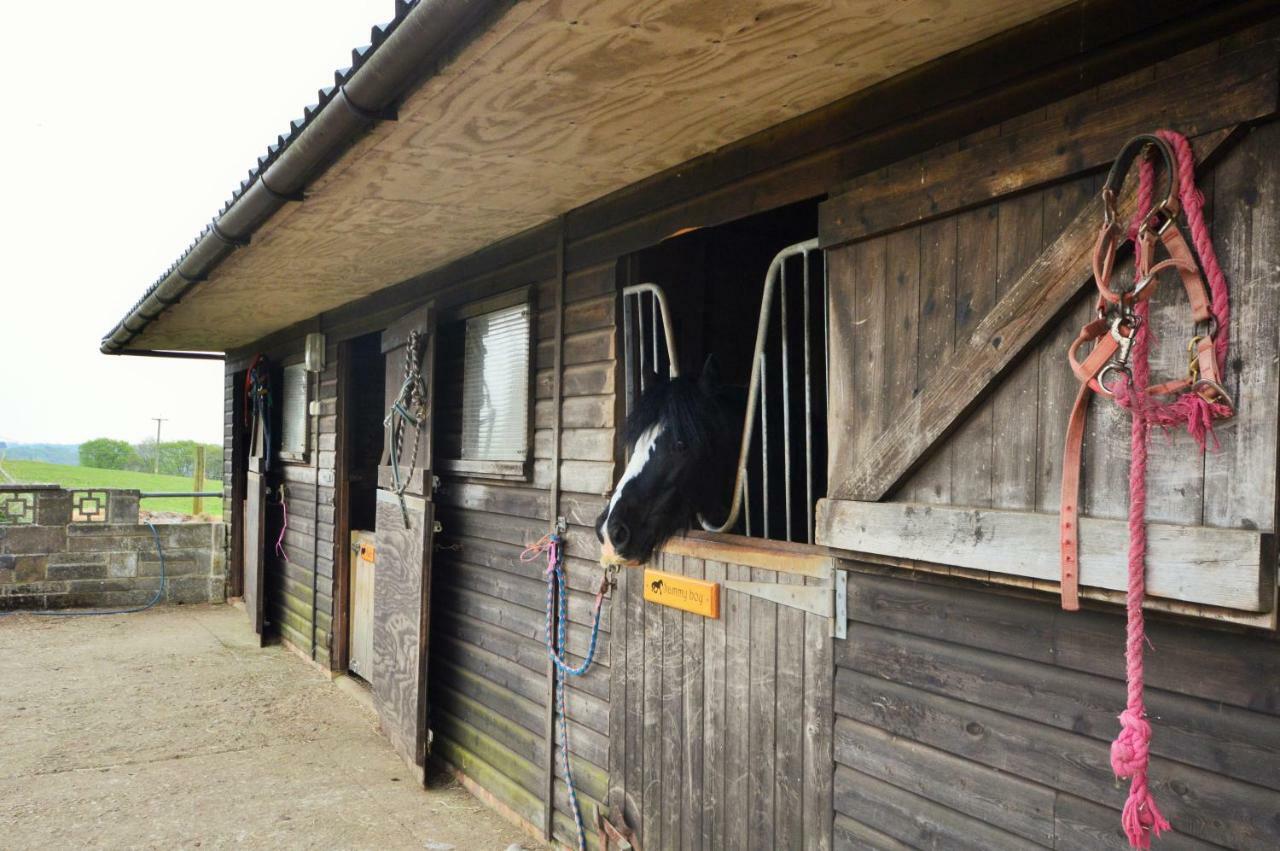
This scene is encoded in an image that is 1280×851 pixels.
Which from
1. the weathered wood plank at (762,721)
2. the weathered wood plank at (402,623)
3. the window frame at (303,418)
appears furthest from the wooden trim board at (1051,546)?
the window frame at (303,418)

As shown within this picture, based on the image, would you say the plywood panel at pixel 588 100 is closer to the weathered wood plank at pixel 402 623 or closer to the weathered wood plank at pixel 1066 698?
the weathered wood plank at pixel 1066 698

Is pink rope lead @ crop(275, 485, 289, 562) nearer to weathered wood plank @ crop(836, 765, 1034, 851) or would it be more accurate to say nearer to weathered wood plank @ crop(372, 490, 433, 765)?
weathered wood plank @ crop(372, 490, 433, 765)

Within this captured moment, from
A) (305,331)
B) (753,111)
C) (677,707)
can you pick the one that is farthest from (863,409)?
(305,331)

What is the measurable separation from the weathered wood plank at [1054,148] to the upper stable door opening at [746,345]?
0.48m

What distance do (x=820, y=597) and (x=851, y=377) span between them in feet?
1.94

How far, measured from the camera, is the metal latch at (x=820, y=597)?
223 cm

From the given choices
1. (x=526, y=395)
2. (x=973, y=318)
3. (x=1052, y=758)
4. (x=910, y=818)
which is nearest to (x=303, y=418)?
(x=526, y=395)

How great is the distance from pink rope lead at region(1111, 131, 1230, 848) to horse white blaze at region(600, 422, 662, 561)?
1.48 meters

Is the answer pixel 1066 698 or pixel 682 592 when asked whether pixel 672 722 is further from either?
pixel 1066 698

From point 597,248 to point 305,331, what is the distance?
453cm

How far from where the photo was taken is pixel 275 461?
785 centimetres

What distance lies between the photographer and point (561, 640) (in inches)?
137

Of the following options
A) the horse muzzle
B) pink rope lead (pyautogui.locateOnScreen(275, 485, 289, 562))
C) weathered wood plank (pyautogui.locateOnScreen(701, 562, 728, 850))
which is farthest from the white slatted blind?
pink rope lead (pyautogui.locateOnScreen(275, 485, 289, 562))

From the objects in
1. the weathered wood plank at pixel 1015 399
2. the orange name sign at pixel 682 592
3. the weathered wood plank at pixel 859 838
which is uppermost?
the weathered wood plank at pixel 1015 399
